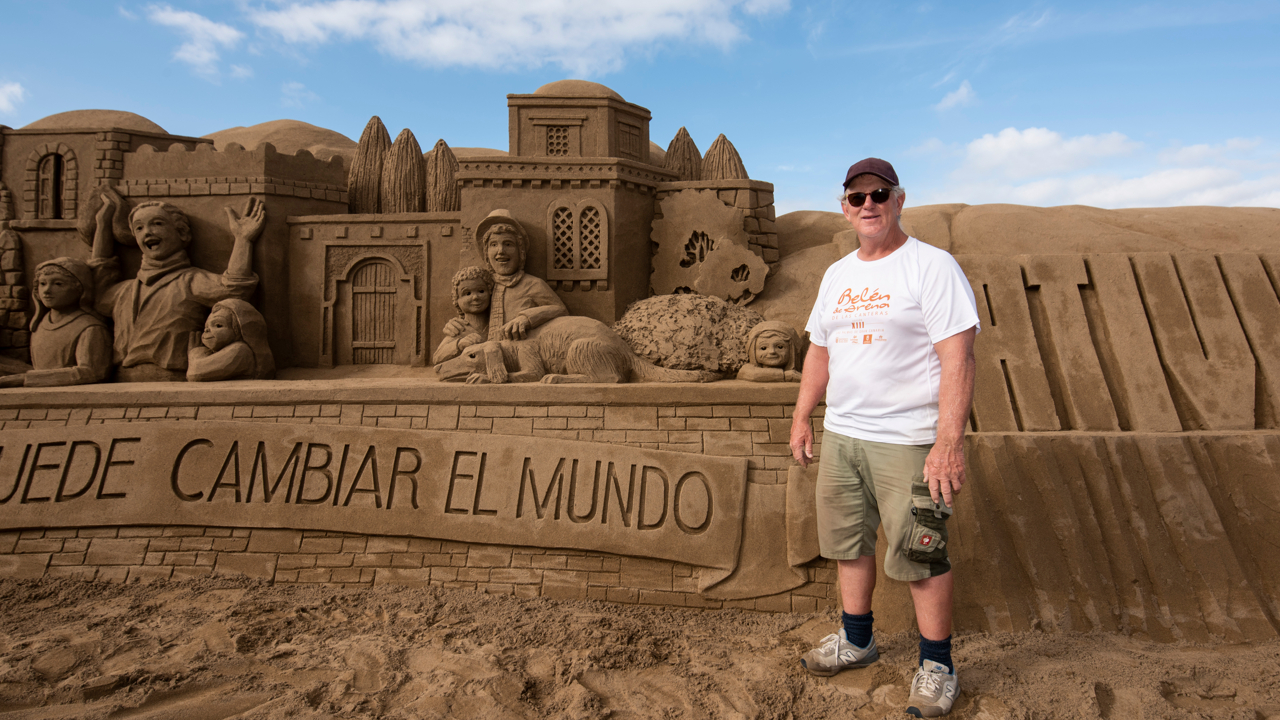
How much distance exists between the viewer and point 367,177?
7289 mm

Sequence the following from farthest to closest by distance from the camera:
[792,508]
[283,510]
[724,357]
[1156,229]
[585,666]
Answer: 1. [1156,229]
2. [724,357]
3. [283,510]
4. [792,508]
5. [585,666]

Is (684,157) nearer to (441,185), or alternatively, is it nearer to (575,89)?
(575,89)

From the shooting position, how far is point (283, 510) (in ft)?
13.8

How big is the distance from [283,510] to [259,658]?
3.86 feet

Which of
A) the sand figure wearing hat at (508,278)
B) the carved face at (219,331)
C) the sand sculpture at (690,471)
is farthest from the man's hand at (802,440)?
the carved face at (219,331)

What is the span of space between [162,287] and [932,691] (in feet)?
20.9

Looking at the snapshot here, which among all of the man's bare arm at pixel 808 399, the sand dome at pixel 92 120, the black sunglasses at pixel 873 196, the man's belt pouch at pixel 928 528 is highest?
the sand dome at pixel 92 120

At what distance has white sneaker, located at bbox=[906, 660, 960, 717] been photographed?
2582 mm

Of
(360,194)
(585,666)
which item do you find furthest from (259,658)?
(360,194)

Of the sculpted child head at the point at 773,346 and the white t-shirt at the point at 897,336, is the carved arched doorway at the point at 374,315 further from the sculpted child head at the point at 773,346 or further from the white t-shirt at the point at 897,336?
the white t-shirt at the point at 897,336

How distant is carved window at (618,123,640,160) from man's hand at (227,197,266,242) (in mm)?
3376

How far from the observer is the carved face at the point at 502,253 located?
5.62 meters

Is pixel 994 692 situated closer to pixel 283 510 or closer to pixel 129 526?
pixel 283 510

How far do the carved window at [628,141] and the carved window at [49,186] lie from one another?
17.6ft
